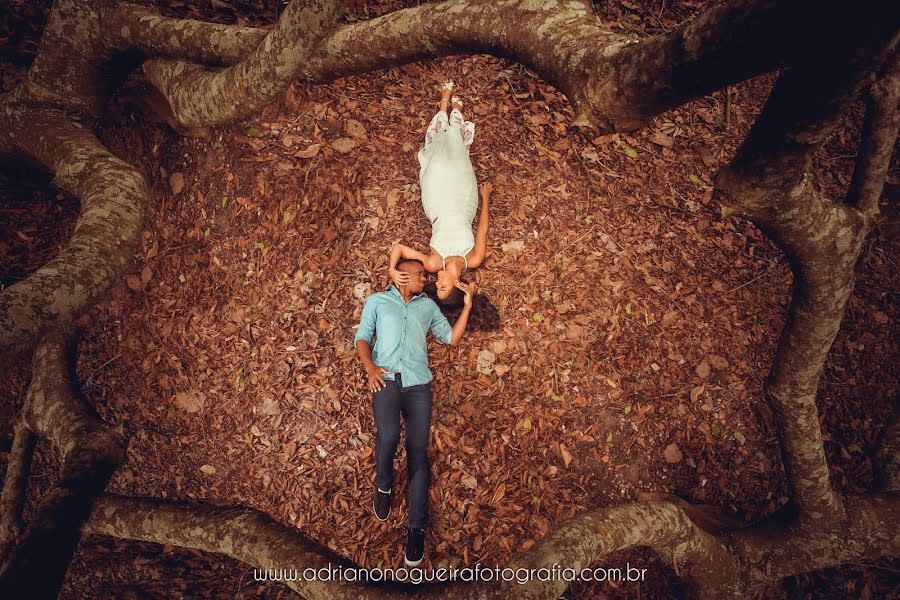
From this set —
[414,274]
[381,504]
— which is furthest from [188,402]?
[414,274]

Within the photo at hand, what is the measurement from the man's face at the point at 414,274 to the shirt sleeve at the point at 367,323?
446 millimetres

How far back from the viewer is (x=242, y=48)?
3.47 meters

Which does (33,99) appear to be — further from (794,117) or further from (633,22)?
(633,22)

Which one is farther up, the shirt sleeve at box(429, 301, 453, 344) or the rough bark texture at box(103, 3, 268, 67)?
the rough bark texture at box(103, 3, 268, 67)

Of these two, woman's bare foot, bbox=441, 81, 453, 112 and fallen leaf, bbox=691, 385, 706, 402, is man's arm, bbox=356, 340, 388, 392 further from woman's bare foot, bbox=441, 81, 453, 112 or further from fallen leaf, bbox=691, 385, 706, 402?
fallen leaf, bbox=691, 385, 706, 402

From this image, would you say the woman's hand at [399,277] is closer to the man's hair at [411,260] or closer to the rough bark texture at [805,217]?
the man's hair at [411,260]

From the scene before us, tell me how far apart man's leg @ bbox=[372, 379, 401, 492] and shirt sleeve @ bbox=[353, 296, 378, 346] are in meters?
0.54

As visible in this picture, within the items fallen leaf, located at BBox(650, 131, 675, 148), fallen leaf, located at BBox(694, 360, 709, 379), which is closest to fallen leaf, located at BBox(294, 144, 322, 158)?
fallen leaf, located at BBox(650, 131, 675, 148)

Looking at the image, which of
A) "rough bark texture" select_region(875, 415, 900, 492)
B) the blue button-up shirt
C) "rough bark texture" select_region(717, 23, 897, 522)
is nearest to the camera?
"rough bark texture" select_region(717, 23, 897, 522)

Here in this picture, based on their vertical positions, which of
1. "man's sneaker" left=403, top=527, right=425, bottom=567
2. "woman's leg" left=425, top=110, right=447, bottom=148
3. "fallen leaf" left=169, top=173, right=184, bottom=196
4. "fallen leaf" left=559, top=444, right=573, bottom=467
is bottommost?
"man's sneaker" left=403, top=527, right=425, bottom=567

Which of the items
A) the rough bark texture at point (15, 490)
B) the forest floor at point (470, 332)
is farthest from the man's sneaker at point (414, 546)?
the rough bark texture at point (15, 490)

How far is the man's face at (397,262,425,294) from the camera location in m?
4.91

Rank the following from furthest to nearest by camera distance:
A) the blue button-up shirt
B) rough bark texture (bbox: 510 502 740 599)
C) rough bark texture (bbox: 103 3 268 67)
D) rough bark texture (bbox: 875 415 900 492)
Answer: the blue button-up shirt
rough bark texture (bbox: 875 415 900 492)
rough bark texture (bbox: 103 3 268 67)
rough bark texture (bbox: 510 502 740 599)

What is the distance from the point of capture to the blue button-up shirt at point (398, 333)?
4789mm
